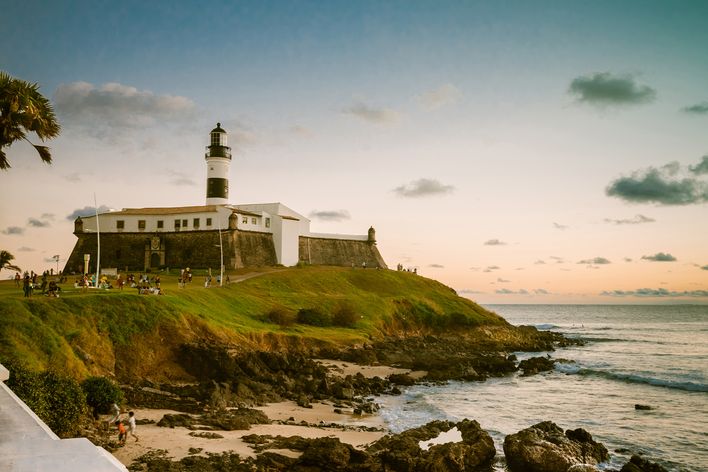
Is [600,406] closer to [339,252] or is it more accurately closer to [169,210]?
[339,252]

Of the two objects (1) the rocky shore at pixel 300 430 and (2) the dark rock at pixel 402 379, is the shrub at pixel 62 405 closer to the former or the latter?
(1) the rocky shore at pixel 300 430

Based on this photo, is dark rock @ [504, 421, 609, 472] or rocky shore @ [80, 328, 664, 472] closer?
rocky shore @ [80, 328, 664, 472]

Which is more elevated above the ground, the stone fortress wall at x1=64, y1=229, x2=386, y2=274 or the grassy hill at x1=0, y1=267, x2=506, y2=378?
the stone fortress wall at x1=64, y1=229, x2=386, y2=274

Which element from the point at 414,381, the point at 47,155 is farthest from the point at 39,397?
the point at 414,381

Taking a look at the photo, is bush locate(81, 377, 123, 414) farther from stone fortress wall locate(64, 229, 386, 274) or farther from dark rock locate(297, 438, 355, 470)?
stone fortress wall locate(64, 229, 386, 274)

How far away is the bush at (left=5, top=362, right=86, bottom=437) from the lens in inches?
631

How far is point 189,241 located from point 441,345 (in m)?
32.9

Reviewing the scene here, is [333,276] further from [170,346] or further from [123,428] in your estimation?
[123,428]

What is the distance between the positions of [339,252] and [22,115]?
62358 millimetres

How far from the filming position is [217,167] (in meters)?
75.3

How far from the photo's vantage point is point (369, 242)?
8769cm

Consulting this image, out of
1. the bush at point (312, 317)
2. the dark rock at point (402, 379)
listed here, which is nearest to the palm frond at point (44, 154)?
the dark rock at point (402, 379)

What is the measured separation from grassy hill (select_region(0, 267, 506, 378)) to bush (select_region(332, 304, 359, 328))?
767 millimetres

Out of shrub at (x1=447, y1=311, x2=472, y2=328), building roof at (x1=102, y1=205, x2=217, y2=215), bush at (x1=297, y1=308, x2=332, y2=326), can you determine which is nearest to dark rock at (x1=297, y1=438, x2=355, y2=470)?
bush at (x1=297, y1=308, x2=332, y2=326)
